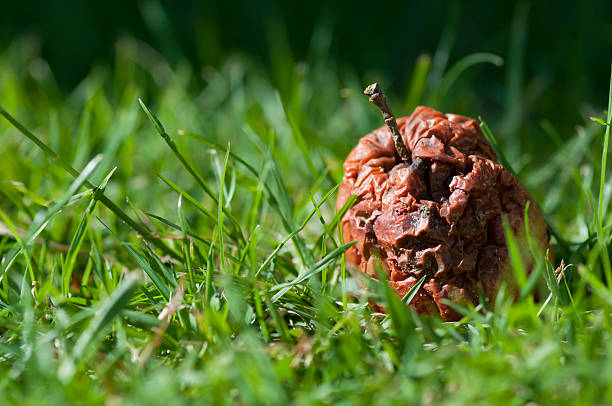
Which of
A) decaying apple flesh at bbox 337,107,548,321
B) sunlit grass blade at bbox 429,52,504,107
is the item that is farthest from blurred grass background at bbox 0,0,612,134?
decaying apple flesh at bbox 337,107,548,321

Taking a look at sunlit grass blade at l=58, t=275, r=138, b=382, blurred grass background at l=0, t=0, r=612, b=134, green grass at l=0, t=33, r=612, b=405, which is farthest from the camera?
blurred grass background at l=0, t=0, r=612, b=134

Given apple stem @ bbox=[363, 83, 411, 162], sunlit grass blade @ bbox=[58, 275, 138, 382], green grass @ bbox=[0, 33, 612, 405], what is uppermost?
apple stem @ bbox=[363, 83, 411, 162]

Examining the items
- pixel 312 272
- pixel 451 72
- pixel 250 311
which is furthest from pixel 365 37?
pixel 250 311

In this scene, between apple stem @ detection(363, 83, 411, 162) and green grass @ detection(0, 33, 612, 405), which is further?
apple stem @ detection(363, 83, 411, 162)

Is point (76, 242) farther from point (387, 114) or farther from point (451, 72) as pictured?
point (451, 72)

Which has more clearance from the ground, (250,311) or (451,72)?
(451,72)

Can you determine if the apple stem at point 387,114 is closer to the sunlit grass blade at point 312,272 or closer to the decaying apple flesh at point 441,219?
the decaying apple flesh at point 441,219

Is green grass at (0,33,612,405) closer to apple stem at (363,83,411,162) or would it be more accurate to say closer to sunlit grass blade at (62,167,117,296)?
sunlit grass blade at (62,167,117,296)

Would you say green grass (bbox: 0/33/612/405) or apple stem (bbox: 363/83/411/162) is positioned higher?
apple stem (bbox: 363/83/411/162)

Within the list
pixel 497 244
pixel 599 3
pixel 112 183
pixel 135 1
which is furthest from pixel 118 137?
pixel 599 3
